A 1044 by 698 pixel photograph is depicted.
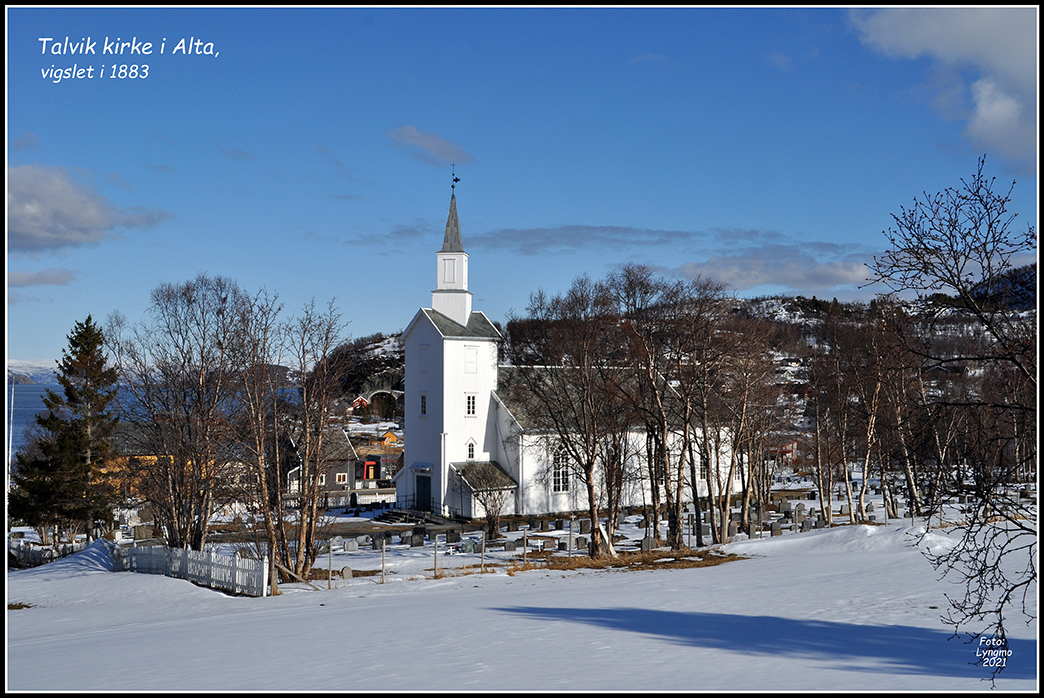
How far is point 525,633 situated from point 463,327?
32371 millimetres

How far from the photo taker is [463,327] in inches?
1756

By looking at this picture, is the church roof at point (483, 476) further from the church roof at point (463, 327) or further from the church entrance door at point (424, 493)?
the church roof at point (463, 327)

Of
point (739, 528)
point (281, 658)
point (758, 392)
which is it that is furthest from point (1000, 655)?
point (739, 528)

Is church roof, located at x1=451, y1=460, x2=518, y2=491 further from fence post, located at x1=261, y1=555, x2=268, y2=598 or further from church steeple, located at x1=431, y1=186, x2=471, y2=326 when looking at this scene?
Answer: fence post, located at x1=261, y1=555, x2=268, y2=598

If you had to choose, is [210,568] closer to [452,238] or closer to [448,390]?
[448,390]

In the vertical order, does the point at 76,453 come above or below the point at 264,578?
above

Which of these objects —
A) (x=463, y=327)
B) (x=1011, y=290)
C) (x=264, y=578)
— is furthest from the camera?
(x=463, y=327)

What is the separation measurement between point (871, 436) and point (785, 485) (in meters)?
31.1

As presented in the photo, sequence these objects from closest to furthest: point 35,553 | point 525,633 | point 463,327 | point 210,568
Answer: point 525,633
point 210,568
point 35,553
point 463,327

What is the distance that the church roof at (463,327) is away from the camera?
144 feet

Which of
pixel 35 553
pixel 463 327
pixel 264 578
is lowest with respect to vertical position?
pixel 35 553

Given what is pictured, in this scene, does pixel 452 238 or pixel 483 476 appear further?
pixel 452 238

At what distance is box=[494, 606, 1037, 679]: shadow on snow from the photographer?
10.5m

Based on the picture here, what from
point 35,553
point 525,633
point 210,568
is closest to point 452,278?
point 35,553
